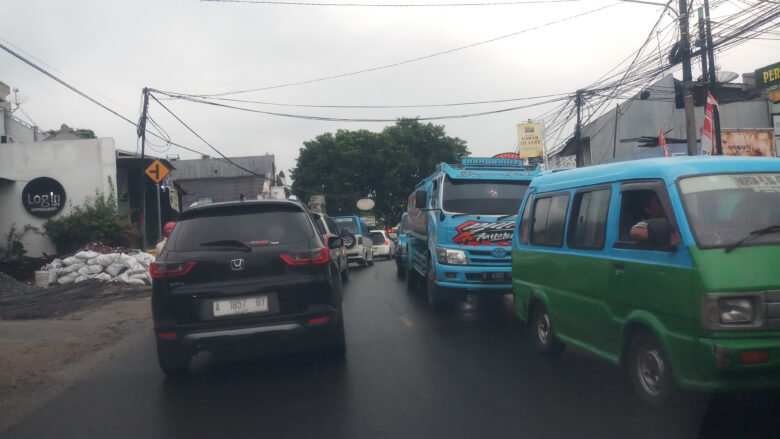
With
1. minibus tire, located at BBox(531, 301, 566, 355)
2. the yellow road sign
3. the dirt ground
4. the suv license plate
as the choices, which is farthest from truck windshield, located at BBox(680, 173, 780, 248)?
the yellow road sign

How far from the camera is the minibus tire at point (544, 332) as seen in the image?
646cm

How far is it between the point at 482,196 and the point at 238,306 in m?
5.21

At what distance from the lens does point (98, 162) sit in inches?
830

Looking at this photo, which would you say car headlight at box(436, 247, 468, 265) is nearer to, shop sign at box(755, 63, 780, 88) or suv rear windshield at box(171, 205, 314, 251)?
suv rear windshield at box(171, 205, 314, 251)

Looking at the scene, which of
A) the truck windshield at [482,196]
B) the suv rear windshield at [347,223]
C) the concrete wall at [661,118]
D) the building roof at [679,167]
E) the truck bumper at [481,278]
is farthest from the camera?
the concrete wall at [661,118]

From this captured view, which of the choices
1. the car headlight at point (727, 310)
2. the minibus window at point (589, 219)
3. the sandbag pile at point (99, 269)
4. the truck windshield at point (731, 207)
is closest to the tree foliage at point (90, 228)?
the sandbag pile at point (99, 269)

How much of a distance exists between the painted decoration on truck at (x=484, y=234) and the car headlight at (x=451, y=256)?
158mm

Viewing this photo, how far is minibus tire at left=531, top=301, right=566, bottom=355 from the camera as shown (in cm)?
646

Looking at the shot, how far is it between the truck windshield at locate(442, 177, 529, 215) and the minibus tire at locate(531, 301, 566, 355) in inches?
122

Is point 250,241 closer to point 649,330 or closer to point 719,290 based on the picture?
point 649,330

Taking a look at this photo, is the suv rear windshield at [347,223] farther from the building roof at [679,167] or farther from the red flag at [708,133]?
the building roof at [679,167]

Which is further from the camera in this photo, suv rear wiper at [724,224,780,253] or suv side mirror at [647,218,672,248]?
suv side mirror at [647,218,672,248]

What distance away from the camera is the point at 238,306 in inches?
229

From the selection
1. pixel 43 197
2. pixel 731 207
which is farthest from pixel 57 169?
pixel 731 207
